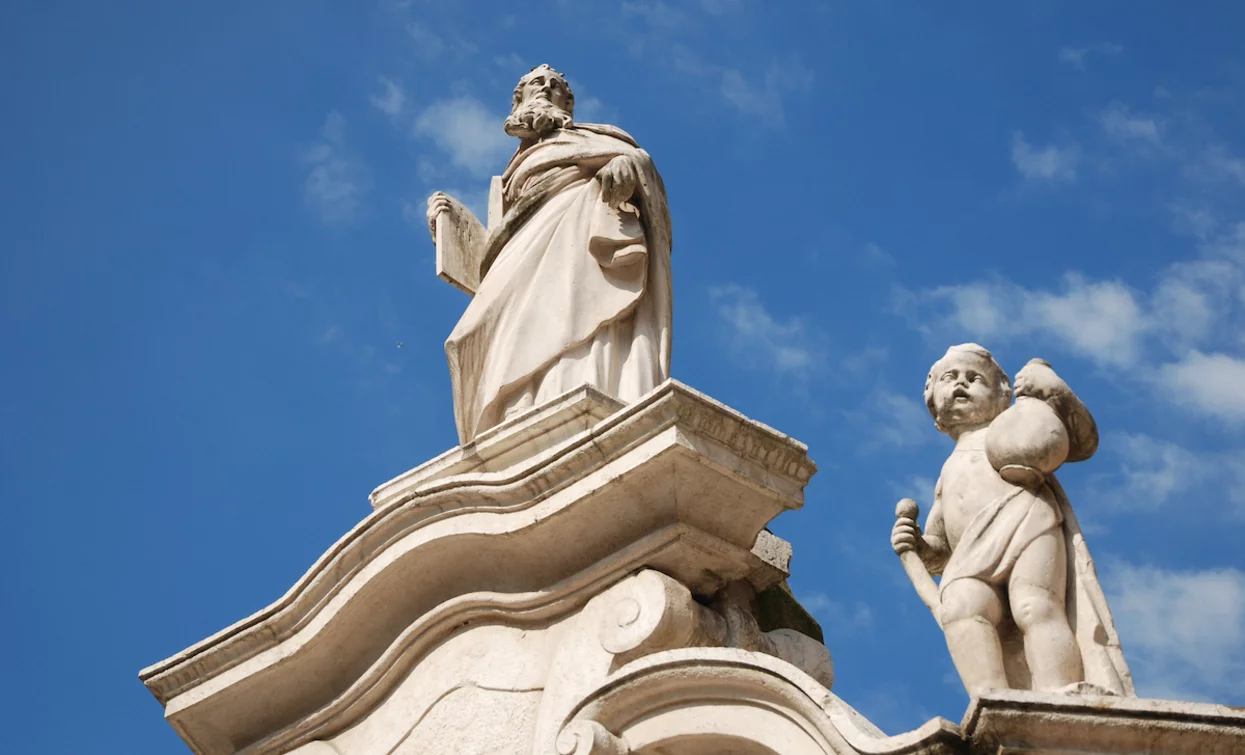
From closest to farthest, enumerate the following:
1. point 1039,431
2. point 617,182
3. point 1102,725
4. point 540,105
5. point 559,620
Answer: point 1102,725 < point 1039,431 < point 559,620 < point 617,182 < point 540,105

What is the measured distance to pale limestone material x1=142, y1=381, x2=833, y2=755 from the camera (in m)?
7.20

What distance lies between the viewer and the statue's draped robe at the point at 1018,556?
6328 millimetres

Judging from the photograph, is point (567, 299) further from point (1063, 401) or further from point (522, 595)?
point (1063, 401)

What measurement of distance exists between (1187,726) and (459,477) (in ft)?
9.71

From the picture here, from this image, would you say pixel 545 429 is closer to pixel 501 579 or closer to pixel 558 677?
pixel 501 579

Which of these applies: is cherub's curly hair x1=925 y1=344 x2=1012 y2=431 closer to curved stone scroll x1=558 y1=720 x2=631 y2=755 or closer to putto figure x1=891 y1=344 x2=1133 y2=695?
putto figure x1=891 y1=344 x2=1133 y2=695

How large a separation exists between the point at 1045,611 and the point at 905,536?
0.67 m

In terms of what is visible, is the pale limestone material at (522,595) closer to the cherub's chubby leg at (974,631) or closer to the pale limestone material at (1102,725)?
the cherub's chubby leg at (974,631)

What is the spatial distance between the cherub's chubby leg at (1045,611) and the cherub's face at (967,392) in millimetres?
621

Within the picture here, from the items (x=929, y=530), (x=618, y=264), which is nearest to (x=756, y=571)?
(x=929, y=530)

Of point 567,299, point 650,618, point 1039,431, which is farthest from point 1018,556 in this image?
point 567,299

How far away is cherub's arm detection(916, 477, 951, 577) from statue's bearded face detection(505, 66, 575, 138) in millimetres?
3943

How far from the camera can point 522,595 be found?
7.56 m

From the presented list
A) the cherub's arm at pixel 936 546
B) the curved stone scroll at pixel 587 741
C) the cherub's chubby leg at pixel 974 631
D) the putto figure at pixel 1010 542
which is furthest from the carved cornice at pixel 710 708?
the cherub's arm at pixel 936 546
